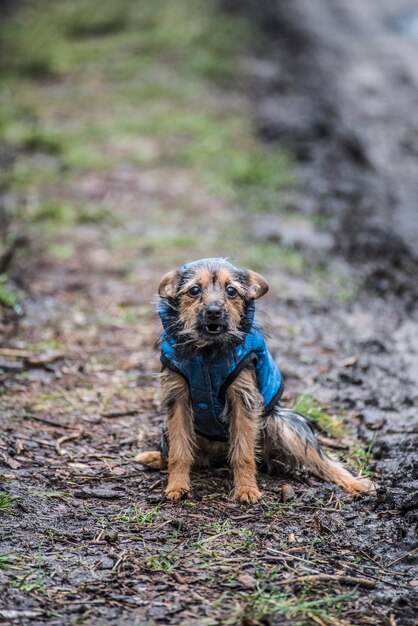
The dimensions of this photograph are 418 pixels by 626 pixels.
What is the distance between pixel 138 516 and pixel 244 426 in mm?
808

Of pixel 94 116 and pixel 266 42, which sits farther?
pixel 266 42

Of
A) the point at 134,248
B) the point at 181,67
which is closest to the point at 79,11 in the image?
the point at 181,67

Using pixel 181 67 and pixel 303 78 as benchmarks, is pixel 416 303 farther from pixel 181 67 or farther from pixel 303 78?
pixel 181 67

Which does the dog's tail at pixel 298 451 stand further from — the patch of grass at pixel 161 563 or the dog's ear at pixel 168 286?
the patch of grass at pixel 161 563

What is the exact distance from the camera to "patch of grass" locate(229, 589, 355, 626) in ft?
10.6

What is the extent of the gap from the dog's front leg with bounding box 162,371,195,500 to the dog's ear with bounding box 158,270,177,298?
482 mm

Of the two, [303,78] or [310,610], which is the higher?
[303,78]

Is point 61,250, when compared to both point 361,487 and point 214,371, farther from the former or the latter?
point 361,487

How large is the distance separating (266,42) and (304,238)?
11182 millimetres

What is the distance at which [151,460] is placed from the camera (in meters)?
4.92

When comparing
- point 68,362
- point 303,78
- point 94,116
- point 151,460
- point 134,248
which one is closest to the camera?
point 151,460

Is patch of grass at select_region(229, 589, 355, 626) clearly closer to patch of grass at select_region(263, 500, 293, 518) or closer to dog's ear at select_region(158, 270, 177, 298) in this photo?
patch of grass at select_region(263, 500, 293, 518)

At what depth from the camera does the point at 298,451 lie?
4730 millimetres

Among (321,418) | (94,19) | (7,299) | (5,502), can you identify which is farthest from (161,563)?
(94,19)
